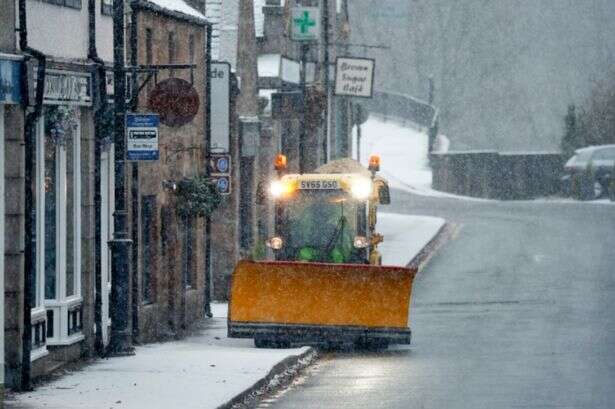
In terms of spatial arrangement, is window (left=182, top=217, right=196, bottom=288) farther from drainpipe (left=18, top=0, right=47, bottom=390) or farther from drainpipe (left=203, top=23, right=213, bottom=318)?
drainpipe (left=18, top=0, right=47, bottom=390)

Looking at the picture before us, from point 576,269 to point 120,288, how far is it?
58.0ft

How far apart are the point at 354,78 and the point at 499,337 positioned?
1915cm

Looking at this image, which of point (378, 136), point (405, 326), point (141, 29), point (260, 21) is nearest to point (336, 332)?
point (405, 326)

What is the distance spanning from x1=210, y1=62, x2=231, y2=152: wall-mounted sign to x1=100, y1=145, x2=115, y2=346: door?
770cm

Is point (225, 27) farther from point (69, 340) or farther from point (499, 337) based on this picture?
point (69, 340)

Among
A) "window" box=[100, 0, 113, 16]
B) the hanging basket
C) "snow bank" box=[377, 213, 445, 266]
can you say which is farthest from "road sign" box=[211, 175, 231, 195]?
"window" box=[100, 0, 113, 16]

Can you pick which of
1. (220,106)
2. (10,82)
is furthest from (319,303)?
(220,106)

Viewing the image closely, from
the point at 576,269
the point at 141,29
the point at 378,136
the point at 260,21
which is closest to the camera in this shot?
the point at 141,29

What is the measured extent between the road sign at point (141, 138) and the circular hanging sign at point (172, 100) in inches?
93.3

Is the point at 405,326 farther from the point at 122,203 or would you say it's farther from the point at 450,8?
the point at 450,8

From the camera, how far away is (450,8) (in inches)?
4092

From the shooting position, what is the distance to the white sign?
4353 centimetres

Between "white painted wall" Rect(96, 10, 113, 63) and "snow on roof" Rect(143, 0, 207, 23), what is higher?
"snow on roof" Rect(143, 0, 207, 23)

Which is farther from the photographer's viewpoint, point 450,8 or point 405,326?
point 450,8
